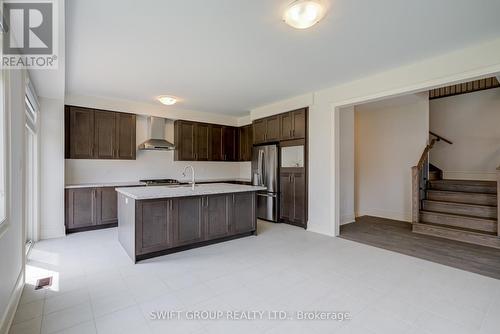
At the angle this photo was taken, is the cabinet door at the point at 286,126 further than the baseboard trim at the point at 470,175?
No

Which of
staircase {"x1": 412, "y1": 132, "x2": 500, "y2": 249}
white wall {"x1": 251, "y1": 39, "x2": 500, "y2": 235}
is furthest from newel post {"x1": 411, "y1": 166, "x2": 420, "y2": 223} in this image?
white wall {"x1": 251, "y1": 39, "x2": 500, "y2": 235}

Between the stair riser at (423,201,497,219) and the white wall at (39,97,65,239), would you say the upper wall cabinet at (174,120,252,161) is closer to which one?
the white wall at (39,97,65,239)

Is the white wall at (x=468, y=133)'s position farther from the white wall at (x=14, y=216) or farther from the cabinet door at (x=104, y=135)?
the white wall at (x=14, y=216)

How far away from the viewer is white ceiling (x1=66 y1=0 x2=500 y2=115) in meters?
2.13

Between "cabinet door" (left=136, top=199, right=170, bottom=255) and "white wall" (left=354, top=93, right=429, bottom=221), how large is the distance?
189 inches

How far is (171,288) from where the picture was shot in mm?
A: 2488

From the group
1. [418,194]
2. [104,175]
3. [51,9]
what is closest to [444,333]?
[418,194]

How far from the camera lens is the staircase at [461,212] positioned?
12.9 ft

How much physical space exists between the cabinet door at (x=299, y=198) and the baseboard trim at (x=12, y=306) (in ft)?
13.3

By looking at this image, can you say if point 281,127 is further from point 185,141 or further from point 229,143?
point 185,141

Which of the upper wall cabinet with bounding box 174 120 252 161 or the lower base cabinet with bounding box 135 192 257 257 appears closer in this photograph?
the lower base cabinet with bounding box 135 192 257 257

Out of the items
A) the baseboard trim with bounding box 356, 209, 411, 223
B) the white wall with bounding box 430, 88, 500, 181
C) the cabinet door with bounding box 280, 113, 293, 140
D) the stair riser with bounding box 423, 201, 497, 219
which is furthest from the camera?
the baseboard trim with bounding box 356, 209, 411, 223

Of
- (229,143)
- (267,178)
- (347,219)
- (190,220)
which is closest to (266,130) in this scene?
(267,178)

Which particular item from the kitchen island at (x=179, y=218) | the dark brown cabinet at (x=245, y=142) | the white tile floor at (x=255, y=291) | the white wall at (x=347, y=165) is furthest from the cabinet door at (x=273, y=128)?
the white tile floor at (x=255, y=291)
